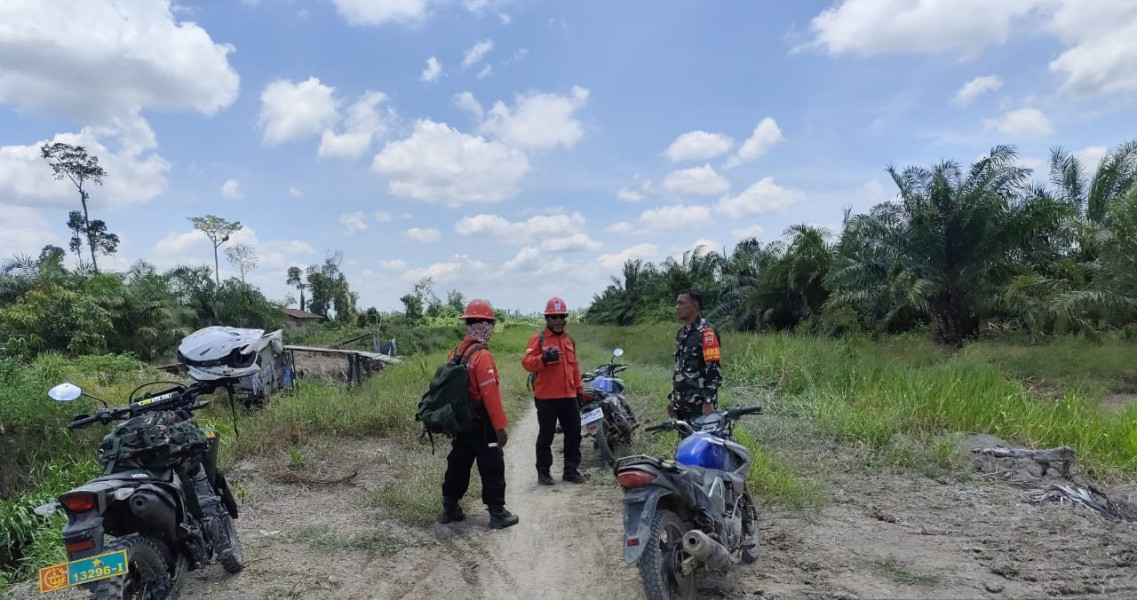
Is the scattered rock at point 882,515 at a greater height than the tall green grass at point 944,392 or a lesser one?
lesser

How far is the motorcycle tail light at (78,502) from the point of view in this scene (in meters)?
3.14

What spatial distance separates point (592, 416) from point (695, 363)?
5.21ft

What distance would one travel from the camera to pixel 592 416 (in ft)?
21.2

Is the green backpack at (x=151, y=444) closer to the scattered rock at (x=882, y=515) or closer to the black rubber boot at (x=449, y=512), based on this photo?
Result: the black rubber boot at (x=449, y=512)

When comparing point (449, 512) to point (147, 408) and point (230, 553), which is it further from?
point (147, 408)

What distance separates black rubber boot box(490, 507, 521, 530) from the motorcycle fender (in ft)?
6.34

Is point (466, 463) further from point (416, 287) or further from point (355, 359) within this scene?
point (416, 287)

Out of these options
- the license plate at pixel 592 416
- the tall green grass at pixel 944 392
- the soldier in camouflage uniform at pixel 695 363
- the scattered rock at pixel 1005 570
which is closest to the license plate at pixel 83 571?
the soldier in camouflage uniform at pixel 695 363

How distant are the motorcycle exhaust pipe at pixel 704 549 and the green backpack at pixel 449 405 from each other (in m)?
2.00

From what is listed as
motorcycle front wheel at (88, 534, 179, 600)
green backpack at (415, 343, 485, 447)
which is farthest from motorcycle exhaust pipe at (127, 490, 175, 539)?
green backpack at (415, 343, 485, 447)

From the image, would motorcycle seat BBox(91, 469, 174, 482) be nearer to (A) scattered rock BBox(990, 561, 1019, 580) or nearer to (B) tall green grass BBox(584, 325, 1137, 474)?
(A) scattered rock BBox(990, 561, 1019, 580)

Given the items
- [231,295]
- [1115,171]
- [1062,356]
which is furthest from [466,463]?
[231,295]

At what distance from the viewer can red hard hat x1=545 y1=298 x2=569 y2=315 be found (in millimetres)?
6016

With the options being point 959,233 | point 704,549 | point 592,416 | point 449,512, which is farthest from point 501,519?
point 959,233
